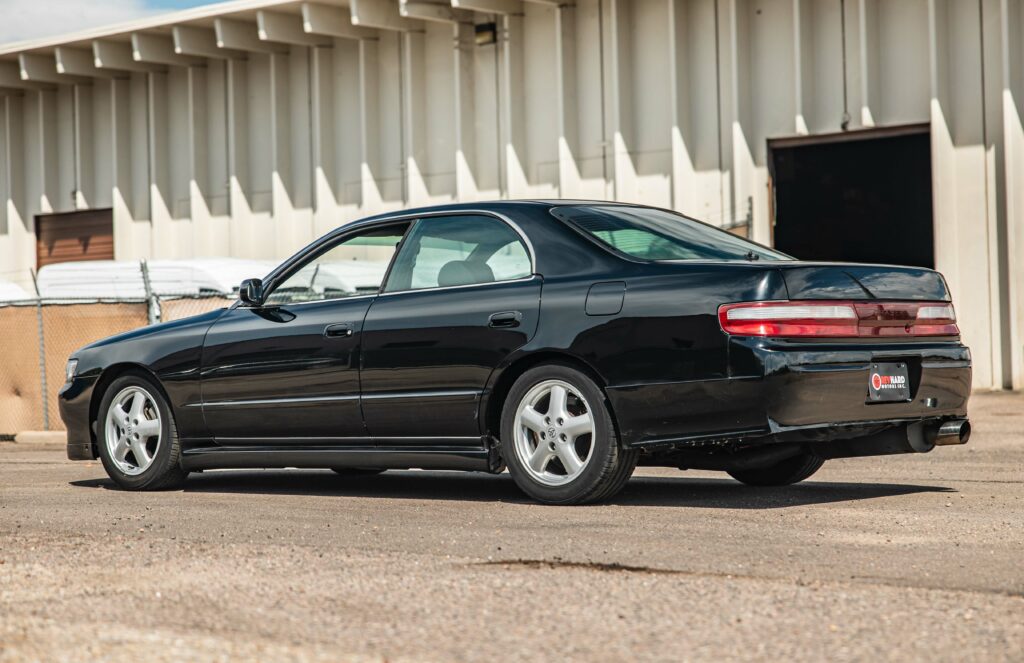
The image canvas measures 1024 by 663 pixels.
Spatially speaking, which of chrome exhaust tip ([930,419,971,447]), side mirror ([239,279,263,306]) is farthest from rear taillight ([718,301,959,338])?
side mirror ([239,279,263,306])

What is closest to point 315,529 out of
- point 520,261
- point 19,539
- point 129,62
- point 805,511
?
point 19,539

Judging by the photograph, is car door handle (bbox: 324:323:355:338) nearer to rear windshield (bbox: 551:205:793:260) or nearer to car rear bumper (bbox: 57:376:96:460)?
rear windshield (bbox: 551:205:793:260)

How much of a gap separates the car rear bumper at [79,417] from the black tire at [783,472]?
3812 millimetres

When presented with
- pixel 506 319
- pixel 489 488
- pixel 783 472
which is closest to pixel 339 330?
pixel 506 319

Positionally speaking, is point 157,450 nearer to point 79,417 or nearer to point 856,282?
point 79,417

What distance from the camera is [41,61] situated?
26234mm

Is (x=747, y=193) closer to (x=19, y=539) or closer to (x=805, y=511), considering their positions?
(x=805, y=511)

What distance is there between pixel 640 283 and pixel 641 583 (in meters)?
2.21

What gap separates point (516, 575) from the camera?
484cm

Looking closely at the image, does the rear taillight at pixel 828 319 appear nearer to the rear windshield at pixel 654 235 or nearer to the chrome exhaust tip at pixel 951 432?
the chrome exhaust tip at pixel 951 432

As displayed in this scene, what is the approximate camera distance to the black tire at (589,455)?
6.66 m

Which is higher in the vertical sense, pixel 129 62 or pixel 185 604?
pixel 129 62

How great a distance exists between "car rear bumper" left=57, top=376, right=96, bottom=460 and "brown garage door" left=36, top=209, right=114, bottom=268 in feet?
57.4

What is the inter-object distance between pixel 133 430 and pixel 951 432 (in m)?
4.55
